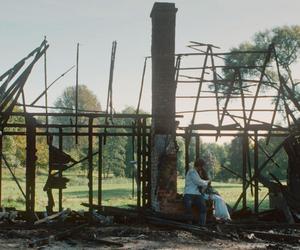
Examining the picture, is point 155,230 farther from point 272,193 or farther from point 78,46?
point 78,46

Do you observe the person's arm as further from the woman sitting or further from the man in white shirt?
the woman sitting

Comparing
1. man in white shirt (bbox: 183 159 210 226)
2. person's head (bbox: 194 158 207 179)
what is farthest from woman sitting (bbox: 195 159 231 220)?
man in white shirt (bbox: 183 159 210 226)

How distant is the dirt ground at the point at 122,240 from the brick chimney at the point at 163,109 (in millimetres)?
1180

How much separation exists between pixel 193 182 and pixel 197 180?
13cm

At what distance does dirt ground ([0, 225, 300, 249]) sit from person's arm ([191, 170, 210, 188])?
1154mm

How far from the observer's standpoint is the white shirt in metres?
10.8

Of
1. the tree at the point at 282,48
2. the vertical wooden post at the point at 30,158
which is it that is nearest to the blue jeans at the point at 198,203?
the vertical wooden post at the point at 30,158

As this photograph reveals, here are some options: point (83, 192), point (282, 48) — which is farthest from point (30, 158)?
point (282, 48)

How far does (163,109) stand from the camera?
11930mm

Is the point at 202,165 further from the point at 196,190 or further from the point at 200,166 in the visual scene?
the point at 196,190

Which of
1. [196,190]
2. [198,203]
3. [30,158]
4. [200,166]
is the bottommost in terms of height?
[198,203]

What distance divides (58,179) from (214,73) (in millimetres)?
5054

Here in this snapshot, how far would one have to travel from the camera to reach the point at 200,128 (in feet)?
40.8

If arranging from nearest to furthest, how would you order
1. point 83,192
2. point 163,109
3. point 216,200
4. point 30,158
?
point 216,200 < point 30,158 < point 163,109 < point 83,192
